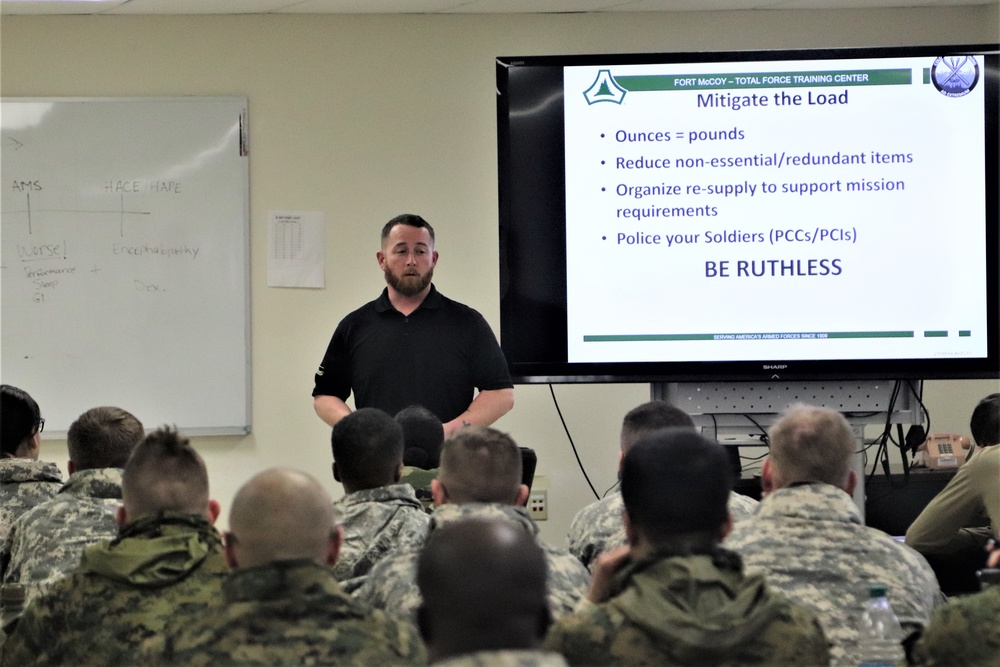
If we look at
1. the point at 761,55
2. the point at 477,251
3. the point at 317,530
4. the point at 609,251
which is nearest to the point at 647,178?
the point at 609,251

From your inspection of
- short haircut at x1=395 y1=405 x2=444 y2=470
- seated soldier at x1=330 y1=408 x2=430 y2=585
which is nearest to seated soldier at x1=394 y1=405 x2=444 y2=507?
short haircut at x1=395 y1=405 x2=444 y2=470

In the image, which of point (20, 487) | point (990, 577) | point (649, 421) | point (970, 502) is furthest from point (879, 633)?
point (20, 487)

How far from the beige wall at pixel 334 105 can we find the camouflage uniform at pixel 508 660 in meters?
4.03

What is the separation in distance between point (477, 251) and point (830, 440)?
118 inches

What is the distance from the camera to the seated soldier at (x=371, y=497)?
2516 millimetres

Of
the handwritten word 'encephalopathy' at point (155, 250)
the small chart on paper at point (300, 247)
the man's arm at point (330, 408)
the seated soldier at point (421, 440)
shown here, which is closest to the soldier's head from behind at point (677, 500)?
the seated soldier at point (421, 440)

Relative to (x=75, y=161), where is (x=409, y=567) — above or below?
below

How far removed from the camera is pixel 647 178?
3.97 m

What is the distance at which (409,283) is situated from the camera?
165 inches

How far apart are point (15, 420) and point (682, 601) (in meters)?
2.36

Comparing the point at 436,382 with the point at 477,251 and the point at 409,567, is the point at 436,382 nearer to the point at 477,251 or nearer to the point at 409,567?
the point at 477,251

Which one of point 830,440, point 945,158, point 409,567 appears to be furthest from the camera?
point 945,158

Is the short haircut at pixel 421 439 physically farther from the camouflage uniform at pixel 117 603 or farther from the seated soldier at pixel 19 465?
the camouflage uniform at pixel 117 603

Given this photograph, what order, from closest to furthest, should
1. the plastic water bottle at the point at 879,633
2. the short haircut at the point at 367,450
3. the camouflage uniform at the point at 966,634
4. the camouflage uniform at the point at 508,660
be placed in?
the camouflage uniform at the point at 508,660
the camouflage uniform at the point at 966,634
the plastic water bottle at the point at 879,633
the short haircut at the point at 367,450
